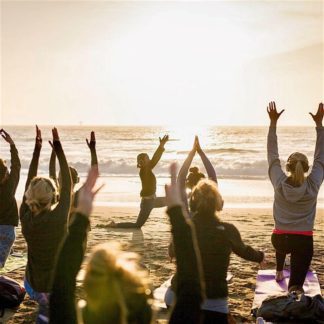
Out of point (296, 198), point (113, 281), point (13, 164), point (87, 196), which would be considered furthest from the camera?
point (13, 164)

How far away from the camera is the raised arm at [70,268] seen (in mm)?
3270

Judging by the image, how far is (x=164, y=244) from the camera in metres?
13.0

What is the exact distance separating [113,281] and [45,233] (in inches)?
121

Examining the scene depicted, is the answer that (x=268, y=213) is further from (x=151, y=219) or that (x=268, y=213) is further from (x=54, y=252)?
(x=54, y=252)

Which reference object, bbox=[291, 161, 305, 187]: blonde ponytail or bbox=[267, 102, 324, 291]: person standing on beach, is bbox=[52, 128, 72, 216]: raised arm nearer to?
bbox=[267, 102, 324, 291]: person standing on beach

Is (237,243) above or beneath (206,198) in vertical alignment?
beneath

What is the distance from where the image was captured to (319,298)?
7.52 m

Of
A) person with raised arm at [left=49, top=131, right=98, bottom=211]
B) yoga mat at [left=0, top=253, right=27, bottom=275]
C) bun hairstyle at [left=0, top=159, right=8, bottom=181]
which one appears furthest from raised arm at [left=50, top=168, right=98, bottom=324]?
yoga mat at [left=0, top=253, right=27, bottom=275]

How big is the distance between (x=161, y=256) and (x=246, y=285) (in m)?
2.47

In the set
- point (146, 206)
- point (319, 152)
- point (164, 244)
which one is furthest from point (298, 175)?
point (146, 206)

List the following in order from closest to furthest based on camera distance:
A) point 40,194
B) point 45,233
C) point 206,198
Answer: point 206,198 → point 40,194 → point 45,233

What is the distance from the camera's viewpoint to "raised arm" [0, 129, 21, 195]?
8.02 m

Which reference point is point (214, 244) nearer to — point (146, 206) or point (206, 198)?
point (206, 198)

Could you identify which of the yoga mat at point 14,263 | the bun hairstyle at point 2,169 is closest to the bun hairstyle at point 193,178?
the bun hairstyle at point 2,169
